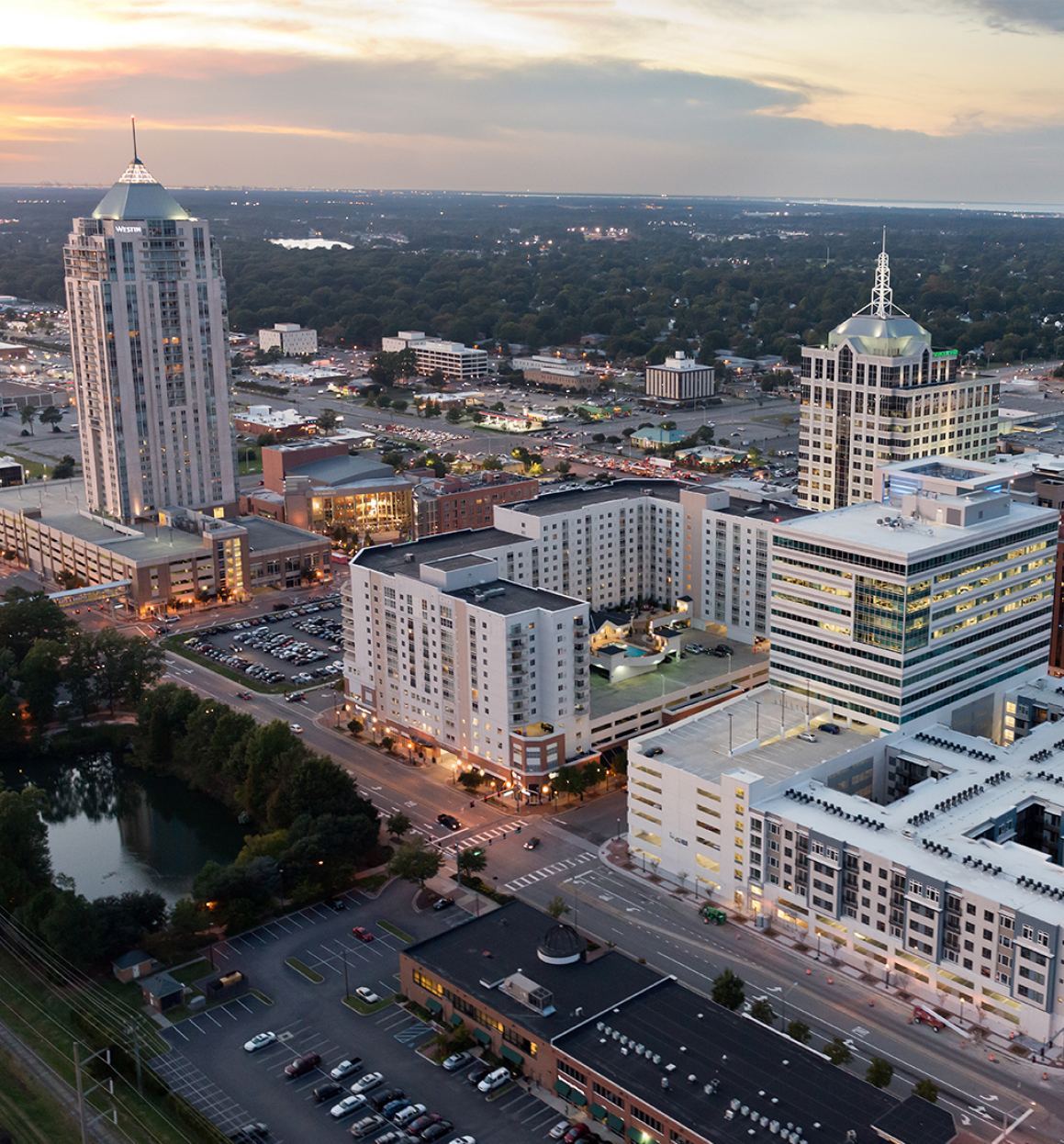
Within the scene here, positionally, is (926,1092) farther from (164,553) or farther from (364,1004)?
(164,553)

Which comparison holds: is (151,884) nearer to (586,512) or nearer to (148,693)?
(148,693)

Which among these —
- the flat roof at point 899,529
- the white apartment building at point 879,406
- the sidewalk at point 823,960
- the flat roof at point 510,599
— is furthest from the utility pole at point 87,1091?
the white apartment building at point 879,406

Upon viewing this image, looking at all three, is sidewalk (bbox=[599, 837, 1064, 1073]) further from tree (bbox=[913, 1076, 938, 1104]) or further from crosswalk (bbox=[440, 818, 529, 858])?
crosswalk (bbox=[440, 818, 529, 858])

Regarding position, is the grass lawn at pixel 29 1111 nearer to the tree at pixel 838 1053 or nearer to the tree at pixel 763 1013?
the tree at pixel 763 1013

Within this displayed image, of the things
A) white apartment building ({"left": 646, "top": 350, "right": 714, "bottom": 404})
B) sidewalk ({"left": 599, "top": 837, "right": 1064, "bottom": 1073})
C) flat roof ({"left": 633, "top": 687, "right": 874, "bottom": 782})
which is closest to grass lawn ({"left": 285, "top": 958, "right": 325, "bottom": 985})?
sidewalk ({"left": 599, "top": 837, "right": 1064, "bottom": 1073})

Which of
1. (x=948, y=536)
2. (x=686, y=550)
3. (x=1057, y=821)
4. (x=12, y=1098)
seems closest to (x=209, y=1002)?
(x=12, y=1098)

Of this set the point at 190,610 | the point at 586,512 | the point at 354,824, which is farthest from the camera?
the point at 190,610

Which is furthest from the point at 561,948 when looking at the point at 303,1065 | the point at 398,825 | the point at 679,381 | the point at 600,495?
the point at 679,381
